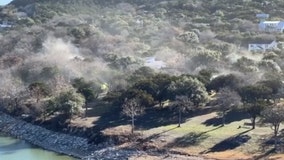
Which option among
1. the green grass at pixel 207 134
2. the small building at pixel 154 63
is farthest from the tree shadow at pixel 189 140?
the small building at pixel 154 63

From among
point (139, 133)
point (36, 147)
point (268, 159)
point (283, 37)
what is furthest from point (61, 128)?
point (283, 37)

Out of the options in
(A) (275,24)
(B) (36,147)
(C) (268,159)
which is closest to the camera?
(C) (268,159)

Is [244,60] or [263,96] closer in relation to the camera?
[263,96]

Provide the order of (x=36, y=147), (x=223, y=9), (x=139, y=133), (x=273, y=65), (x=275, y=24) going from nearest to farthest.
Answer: (x=139, y=133) < (x=36, y=147) < (x=273, y=65) < (x=275, y=24) < (x=223, y=9)

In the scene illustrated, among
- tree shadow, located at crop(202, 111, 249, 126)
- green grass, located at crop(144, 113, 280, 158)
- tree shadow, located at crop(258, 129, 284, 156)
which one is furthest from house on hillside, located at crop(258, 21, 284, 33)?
tree shadow, located at crop(258, 129, 284, 156)

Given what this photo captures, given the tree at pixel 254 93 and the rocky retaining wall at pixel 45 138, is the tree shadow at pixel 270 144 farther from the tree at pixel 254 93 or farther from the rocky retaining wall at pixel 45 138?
the rocky retaining wall at pixel 45 138

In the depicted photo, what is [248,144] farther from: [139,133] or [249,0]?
[249,0]
